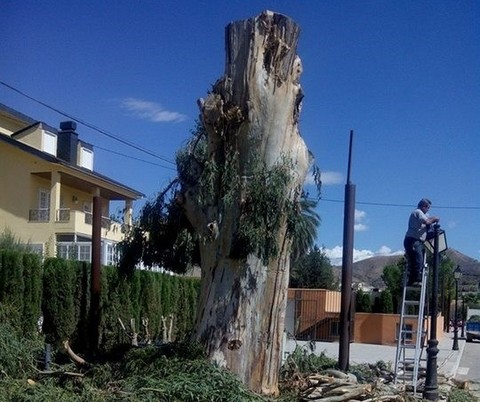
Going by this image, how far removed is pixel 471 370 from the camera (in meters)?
23.8

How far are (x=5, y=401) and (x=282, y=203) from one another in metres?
4.63

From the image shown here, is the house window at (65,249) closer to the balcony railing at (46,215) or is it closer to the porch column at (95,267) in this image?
the balcony railing at (46,215)

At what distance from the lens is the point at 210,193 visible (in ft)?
36.4

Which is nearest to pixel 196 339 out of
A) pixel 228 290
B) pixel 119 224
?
pixel 228 290

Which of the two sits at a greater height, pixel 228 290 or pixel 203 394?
pixel 228 290

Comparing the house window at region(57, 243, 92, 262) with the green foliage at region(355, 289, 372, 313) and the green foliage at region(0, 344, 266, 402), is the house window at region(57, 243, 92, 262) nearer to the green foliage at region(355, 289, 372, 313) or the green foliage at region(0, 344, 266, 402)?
the green foliage at region(355, 289, 372, 313)

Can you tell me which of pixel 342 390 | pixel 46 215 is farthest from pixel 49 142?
pixel 342 390

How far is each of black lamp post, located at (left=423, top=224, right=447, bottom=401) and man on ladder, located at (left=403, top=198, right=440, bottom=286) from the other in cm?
17

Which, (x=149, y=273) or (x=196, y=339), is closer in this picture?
(x=196, y=339)

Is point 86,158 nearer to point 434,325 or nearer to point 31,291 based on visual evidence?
point 31,291

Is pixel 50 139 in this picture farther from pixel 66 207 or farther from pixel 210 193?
pixel 210 193

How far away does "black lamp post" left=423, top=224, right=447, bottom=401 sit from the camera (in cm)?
1229

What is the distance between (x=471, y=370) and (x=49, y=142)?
24.2m

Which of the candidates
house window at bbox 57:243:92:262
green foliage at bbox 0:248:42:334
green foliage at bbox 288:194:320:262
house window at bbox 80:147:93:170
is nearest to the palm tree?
green foliage at bbox 288:194:320:262
